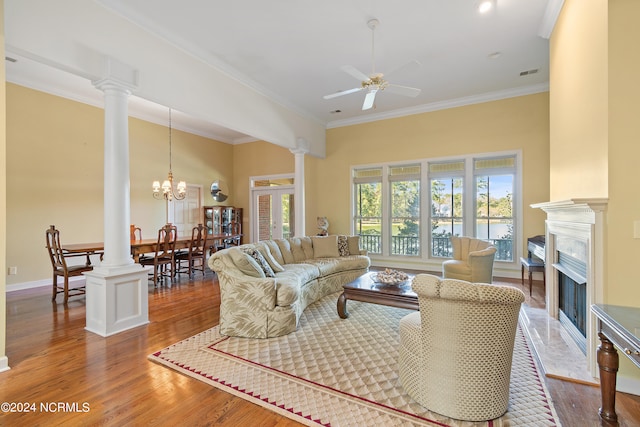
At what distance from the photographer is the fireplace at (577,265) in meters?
2.32

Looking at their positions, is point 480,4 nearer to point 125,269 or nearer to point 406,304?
point 406,304

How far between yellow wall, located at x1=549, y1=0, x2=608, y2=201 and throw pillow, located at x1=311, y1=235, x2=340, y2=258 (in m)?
3.26

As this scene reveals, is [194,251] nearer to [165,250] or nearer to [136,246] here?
[165,250]

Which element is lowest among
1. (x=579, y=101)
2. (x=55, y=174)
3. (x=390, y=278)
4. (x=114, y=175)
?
(x=390, y=278)

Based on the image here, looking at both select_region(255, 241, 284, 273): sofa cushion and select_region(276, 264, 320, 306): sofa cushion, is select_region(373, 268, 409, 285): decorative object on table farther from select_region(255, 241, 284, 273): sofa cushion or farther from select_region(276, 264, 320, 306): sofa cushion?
select_region(255, 241, 284, 273): sofa cushion

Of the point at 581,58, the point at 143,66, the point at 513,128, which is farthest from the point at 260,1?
the point at 513,128

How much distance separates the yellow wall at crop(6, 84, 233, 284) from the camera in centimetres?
507

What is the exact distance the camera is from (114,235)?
11.0ft

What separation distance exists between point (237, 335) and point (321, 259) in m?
2.27

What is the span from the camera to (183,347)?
9.62 feet

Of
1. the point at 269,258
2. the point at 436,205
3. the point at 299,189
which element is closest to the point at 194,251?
the point at 299,189

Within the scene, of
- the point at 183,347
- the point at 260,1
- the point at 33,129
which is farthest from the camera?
the point at 33,129

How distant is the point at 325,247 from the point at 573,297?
345cm

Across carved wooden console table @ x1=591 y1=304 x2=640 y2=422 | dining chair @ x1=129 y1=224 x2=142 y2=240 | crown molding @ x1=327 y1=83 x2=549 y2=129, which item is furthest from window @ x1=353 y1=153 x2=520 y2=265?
dining chair @ x1=129 y1=224 x2=142 y2=240
